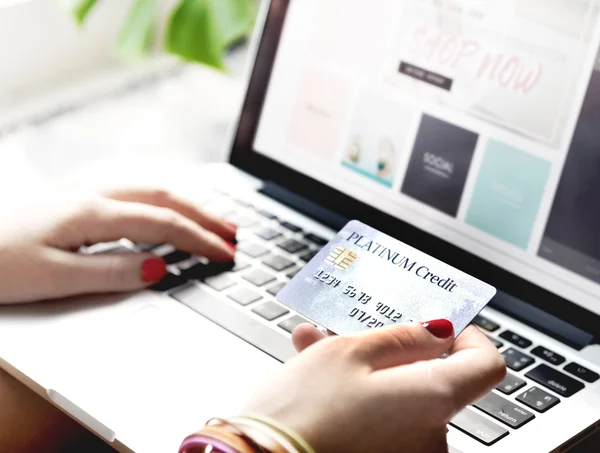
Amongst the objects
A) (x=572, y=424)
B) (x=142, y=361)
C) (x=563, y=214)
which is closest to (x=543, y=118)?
(x=563, y=214)

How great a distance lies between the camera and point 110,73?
116 cm

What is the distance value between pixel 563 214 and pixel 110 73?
71cm

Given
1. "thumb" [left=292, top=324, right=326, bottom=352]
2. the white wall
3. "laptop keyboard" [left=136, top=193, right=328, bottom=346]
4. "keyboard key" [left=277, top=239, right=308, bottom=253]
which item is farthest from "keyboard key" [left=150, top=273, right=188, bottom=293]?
the white wall

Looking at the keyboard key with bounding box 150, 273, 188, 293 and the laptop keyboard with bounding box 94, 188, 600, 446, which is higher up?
the laptop keyboard with bounding box 94, 188, 600, 446

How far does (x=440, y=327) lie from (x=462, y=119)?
255mm

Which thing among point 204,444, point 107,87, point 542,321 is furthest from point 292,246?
point 107,87

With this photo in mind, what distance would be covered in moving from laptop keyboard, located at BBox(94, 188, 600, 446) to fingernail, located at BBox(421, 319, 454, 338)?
9 cm

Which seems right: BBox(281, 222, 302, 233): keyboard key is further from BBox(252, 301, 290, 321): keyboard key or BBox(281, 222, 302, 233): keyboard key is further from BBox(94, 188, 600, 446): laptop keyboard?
BBox(252, 301, 290, 321): keyboard key

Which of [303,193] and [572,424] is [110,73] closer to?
[303,193]

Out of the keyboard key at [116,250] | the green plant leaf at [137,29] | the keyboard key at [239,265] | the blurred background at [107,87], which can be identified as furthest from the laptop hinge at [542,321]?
the green plant leaf at [137,29]

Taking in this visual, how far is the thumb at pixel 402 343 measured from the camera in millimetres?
483

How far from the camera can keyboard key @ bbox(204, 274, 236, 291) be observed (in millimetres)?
701

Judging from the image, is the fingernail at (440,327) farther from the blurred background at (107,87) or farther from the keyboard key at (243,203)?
the blurred background at (107,87)

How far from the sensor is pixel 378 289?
554mm
